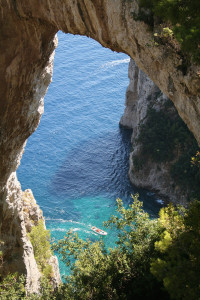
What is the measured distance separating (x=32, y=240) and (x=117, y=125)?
31.3 m

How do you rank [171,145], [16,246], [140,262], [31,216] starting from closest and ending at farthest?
[140,262] → [16,246] → [31,216] → [171,145]

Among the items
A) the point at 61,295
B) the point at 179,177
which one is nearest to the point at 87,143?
the point at 179,177

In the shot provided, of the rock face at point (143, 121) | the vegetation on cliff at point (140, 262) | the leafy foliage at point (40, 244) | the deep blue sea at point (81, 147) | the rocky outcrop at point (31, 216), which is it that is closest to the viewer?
the vegetation on cliff at point (140, 262)

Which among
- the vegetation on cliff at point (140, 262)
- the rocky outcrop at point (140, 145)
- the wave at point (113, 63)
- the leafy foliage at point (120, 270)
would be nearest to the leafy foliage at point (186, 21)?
the vegetation on cliff at point (140, 262)

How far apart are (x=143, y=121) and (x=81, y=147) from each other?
360 inches

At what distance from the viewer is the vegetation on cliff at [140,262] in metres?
10.7

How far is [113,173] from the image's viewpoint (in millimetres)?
45312

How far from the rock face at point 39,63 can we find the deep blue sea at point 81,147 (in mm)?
15550

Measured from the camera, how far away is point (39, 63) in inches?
640

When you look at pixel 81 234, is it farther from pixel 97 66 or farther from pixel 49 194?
pixel 97 66

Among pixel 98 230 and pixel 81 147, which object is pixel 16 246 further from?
pixel 81 147

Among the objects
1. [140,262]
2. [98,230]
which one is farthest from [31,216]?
Answer: [140,262]

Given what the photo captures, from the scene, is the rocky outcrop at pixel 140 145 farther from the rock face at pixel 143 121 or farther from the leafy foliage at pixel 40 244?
the leafy foliage at pixel 40 244

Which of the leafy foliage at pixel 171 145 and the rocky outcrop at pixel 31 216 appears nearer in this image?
the rocky outcrop at pixel 31 216
